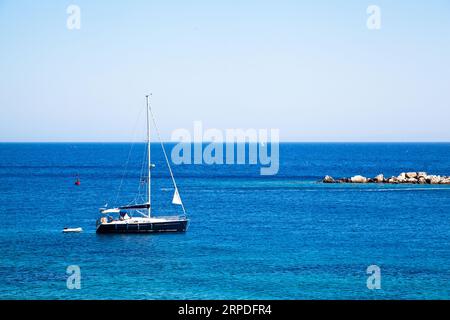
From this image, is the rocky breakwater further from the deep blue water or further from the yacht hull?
the yacht hull

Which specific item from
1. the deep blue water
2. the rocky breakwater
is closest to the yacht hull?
the deep blue water

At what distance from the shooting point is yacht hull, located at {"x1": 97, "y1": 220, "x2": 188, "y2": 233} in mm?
61969

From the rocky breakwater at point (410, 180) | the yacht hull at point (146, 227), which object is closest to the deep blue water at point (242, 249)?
the yacht hull at point (146, 227)

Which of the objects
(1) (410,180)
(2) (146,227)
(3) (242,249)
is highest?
(1) (410,180)

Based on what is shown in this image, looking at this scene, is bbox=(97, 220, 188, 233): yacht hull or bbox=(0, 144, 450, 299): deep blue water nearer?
bbox=(0, 144, 450, 299): deep blue water

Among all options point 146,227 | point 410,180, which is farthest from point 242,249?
point 410,180

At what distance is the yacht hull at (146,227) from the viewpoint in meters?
62.0

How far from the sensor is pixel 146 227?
62.3 m

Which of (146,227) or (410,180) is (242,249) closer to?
(146,227)

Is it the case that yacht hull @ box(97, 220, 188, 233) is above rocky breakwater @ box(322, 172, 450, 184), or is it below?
below

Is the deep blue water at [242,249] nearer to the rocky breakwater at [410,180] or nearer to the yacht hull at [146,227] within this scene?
the yacht hull at [146,227]
